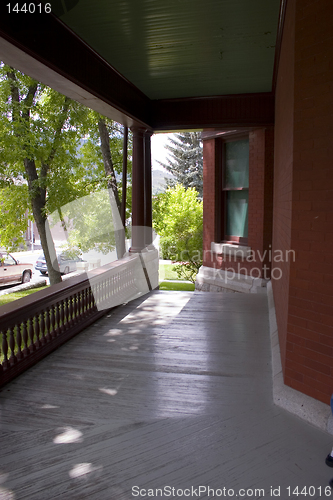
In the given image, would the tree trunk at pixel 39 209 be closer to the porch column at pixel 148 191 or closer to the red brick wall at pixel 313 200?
the porch column at pixel 148 191

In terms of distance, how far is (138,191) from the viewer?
26.3 feet

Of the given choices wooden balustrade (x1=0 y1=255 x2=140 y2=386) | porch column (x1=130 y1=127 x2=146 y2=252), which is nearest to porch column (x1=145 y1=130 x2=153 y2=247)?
porch column (x1=130 y1=127 x2=146 y2=252)

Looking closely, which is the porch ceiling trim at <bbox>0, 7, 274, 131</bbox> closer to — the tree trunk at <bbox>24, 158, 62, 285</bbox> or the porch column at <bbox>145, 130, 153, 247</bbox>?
the porch column at <bbox>145, 130, 153, 247</bbox>

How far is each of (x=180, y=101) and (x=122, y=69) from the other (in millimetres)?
1935

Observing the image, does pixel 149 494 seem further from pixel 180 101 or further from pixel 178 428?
pixel 180 101

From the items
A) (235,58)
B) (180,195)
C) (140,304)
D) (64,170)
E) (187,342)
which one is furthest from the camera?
(180,195)

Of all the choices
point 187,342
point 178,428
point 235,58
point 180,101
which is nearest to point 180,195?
point 180,101

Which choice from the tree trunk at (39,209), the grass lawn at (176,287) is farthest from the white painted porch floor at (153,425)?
the grass lawn at (176,287)

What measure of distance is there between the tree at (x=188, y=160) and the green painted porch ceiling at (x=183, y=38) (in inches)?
1096

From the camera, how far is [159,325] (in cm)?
588

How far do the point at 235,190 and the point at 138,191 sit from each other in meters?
2.10

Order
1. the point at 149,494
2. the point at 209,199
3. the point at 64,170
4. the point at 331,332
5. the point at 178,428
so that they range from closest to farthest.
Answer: the point at 149,494 → the point at 331,332 → the point at 178,428 → the point at 209,199 → the point at 64,170

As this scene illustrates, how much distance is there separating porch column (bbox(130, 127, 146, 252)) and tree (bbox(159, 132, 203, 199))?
26217 millimetres

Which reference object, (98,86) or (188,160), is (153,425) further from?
(188,160)
